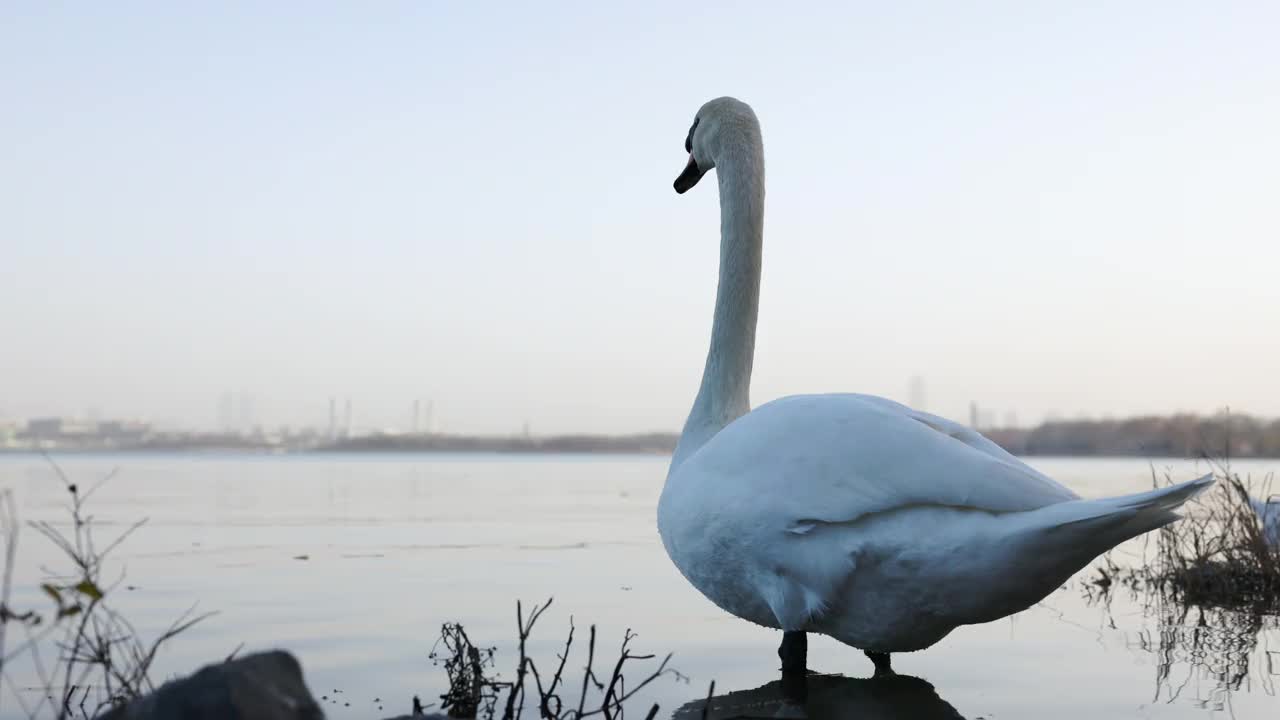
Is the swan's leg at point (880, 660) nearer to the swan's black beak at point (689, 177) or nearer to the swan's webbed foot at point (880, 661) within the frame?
the swan's webbed foot at point (880, 661)

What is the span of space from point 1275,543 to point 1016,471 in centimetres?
552

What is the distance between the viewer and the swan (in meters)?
3.53

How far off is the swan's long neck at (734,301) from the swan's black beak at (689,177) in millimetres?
423

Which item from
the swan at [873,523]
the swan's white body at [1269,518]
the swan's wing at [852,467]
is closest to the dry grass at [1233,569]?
the swan's white body at [1269,518]

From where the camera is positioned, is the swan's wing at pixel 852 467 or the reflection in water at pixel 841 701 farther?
the reflection in water at pixel 841 701

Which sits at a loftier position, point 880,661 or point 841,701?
point 880,661

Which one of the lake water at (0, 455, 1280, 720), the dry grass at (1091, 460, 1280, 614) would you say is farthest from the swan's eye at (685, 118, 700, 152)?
the dry grass at (1091, 460, 1280, 614)

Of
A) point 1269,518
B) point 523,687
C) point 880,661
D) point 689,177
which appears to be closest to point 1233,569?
point 1269,518

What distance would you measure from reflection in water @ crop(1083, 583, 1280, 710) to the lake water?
17 millimetres

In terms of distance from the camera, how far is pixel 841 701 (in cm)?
484

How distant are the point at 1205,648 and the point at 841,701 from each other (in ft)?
7.96

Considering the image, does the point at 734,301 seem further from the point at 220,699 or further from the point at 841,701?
the point at 220,699

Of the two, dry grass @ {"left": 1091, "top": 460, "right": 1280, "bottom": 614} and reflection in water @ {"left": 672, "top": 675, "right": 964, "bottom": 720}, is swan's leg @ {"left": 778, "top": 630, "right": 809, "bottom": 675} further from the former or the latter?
dry grass @ {"left": 1091, "top": 460, "right": 1280, "bottom": 614}

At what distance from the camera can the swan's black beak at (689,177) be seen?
6551 mm
